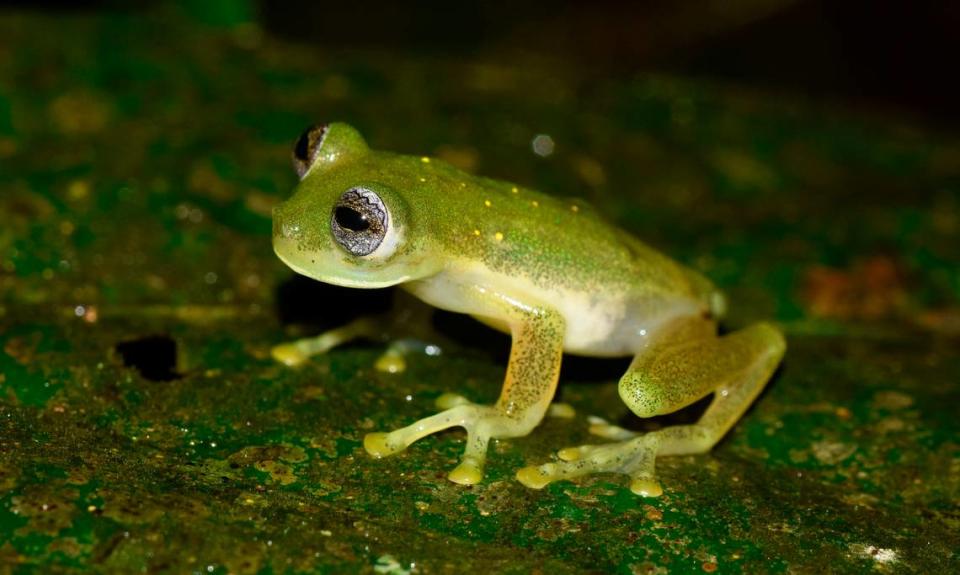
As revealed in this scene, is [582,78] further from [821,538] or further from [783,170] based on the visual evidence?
[821,538]

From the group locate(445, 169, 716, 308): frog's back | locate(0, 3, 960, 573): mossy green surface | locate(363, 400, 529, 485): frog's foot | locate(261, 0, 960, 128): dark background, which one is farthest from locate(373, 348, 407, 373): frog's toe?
locate(261, 0, 960, 128): dark background

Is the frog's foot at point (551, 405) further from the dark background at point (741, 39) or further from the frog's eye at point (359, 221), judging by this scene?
the dark background at point (741, 39)

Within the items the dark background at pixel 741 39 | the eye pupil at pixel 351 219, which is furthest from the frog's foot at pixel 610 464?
the dark background at pixel 741 39

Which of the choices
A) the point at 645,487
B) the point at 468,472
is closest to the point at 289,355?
the point at 468,472

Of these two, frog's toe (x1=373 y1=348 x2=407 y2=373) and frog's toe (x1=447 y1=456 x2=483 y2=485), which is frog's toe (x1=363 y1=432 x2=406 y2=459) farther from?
frog's toe (x1=373 y1=348 x2=407 y2=373)

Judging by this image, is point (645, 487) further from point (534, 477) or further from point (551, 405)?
point (551, 405)

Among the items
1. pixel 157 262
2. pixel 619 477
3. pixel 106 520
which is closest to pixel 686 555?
pixel 619 477
